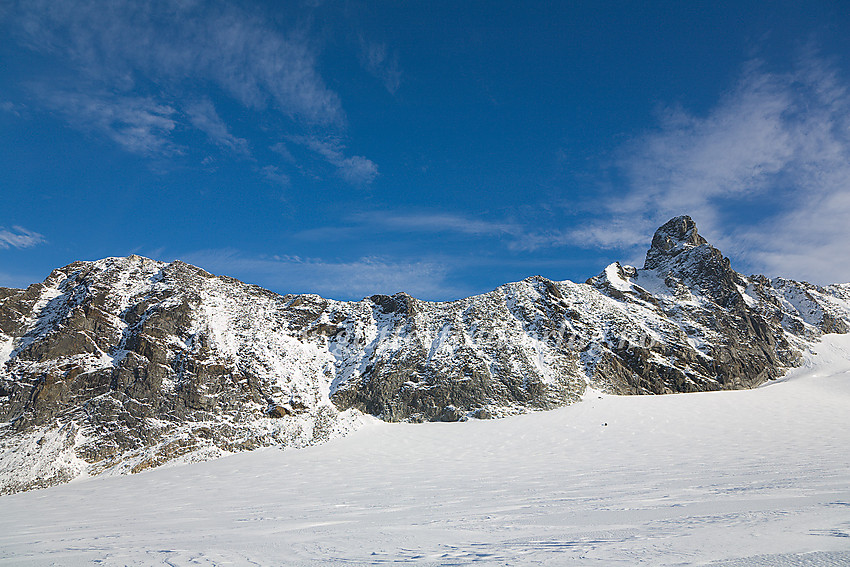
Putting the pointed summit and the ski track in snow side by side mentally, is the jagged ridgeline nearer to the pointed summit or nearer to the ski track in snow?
the ski track in snow

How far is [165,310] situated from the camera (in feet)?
130

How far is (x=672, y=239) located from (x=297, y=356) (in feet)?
213

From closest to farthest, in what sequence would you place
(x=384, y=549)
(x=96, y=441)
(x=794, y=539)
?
(x=794, y=539)
(x=384, y=549)
(x=96, y=441)

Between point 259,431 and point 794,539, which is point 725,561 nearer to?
point 794,539

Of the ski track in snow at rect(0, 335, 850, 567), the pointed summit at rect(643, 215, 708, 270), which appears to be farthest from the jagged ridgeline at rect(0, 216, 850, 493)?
the pointed summit at rect(643, 215, 708, 270)

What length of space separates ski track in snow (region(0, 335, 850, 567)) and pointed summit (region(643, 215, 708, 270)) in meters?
43.3

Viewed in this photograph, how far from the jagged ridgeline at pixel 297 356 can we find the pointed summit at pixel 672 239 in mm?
12372

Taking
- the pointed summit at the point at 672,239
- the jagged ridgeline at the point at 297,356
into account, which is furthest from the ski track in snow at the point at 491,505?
the pointed summit at the point at 672,239

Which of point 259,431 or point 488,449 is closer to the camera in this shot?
point 488,449

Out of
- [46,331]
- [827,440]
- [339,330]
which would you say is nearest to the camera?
[827,440]

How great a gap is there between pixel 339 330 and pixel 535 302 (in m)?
23.8

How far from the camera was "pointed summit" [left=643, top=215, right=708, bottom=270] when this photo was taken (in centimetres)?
6730

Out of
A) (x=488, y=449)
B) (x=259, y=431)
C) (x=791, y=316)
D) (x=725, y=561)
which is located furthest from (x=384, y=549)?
(x=791, y=316)

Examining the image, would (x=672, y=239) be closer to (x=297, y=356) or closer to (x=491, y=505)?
(x=297, y=356)
